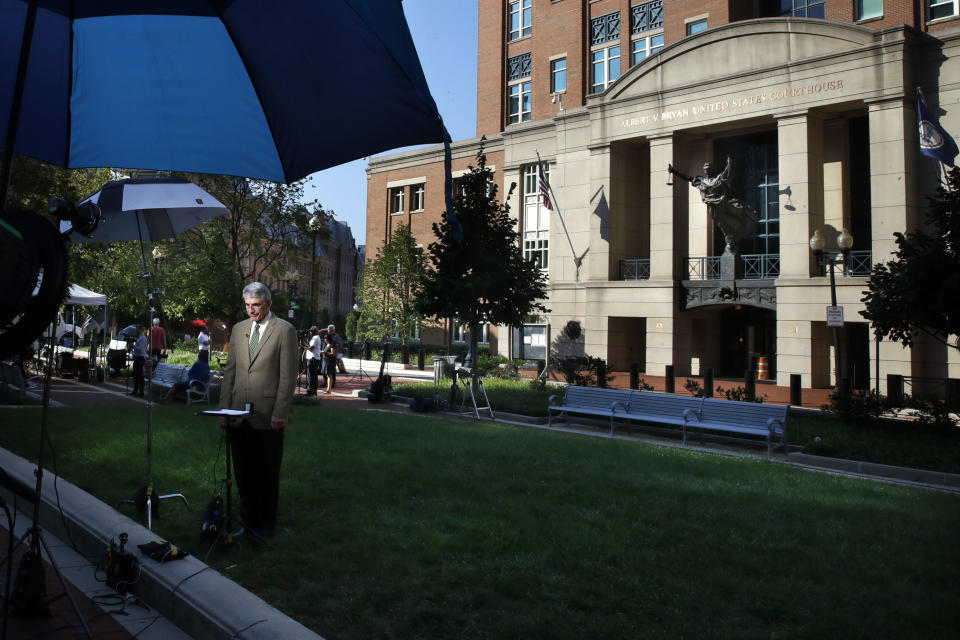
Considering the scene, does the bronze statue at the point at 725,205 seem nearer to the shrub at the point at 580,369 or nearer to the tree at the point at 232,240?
the shrub at the point at 580,369

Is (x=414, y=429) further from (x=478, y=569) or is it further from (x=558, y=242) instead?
(x=558, y=242)

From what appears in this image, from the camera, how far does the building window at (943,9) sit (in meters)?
24.8

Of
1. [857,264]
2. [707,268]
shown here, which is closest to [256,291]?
[857,264]

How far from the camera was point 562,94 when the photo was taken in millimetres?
36375

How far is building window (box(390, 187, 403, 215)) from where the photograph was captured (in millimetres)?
47438

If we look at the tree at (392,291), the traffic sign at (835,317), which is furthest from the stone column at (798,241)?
the tree at (392,291)

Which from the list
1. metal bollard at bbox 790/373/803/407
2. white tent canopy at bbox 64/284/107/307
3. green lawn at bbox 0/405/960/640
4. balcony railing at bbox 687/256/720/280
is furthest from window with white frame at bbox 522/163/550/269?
green lawn at bbox 0/405/960/640

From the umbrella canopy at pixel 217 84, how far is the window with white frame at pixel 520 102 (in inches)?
1434

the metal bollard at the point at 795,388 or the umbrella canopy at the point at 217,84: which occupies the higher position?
the umbrella canopy at the point at 217,84

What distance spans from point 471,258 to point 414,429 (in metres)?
8.32

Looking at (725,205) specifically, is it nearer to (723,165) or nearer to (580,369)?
(723,165)

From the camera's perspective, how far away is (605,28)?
35.3 meters

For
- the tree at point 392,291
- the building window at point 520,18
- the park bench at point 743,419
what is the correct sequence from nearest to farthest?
the park bench at point 743,419, the tree at point 392,291, the building window at point 520,18

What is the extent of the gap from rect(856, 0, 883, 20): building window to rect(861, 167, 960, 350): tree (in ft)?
61.0
